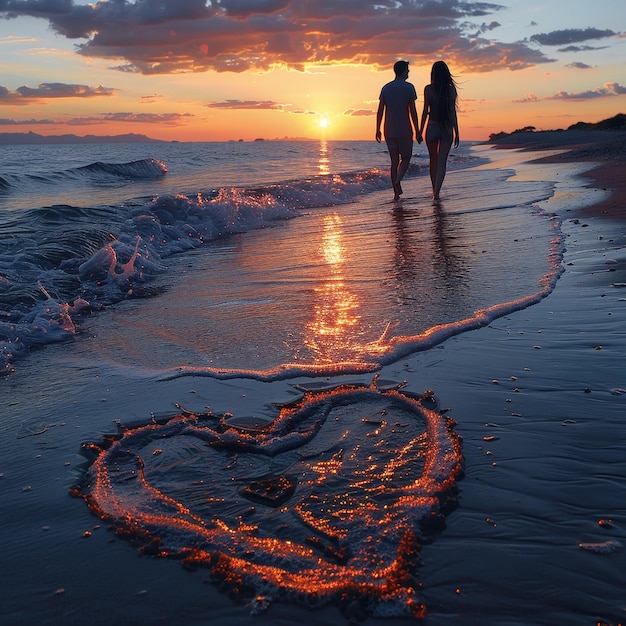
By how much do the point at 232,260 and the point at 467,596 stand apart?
5.59 m

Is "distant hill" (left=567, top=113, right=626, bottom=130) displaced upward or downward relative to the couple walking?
upward

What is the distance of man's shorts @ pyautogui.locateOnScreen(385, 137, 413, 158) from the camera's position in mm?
10727

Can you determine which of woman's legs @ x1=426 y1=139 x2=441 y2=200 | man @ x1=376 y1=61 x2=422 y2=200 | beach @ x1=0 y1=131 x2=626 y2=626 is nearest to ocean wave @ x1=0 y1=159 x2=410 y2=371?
beach @ x1=0 y1=131 x2=626 y2=626

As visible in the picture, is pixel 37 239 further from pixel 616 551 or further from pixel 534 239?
pixel 616 551

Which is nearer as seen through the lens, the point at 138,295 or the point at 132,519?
the point at 132,519

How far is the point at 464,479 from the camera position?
2.14m

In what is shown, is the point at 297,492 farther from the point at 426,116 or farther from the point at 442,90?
the point at 426,116

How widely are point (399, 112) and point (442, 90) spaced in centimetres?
90

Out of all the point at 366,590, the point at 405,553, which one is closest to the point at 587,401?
the point at 405,553

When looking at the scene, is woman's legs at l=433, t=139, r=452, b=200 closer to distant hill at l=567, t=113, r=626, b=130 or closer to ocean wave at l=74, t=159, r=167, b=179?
ocean wave at l=74, t=159, r=167, b=179

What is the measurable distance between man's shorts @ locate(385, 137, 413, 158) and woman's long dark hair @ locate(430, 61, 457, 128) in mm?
809

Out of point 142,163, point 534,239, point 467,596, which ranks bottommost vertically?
point 467,596

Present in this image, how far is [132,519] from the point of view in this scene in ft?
6.64

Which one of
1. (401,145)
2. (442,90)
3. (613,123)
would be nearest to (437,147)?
(401,145)
